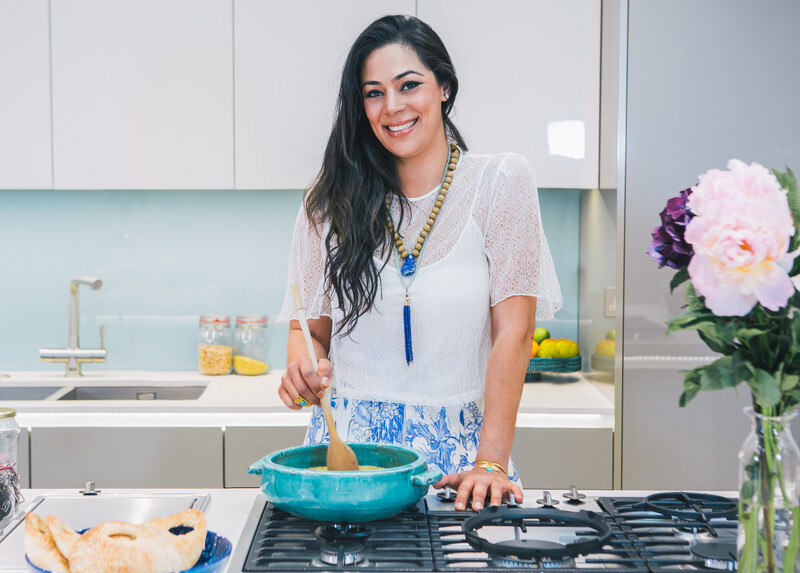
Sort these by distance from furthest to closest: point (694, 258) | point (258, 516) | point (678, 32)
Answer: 1. point (678, 32)
2. point (258, 516)
3. point (694, 258)

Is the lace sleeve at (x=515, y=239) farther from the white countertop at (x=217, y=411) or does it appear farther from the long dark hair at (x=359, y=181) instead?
the white countertop at (x=217, y=411)

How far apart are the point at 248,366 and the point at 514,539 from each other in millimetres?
1995

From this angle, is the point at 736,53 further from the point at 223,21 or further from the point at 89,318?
the point at 89,318

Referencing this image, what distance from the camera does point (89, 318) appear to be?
120 inches

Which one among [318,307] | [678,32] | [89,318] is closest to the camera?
[318,307]

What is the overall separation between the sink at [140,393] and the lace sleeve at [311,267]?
1312 millimetres

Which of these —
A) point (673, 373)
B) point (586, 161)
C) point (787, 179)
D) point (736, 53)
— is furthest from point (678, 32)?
point (787, 179)

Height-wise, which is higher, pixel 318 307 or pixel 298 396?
pixel 318 307

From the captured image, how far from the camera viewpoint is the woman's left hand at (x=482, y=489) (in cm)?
114

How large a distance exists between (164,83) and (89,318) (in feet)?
3.07

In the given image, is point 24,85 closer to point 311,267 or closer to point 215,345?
point 215,345

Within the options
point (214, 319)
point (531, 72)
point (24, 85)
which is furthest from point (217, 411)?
point (531, 72)

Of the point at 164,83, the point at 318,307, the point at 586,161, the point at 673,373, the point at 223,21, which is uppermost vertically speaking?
the point at 223,21

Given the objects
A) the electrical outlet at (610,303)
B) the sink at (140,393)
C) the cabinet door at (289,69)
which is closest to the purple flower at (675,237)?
the electrical outlet at (610,303)
